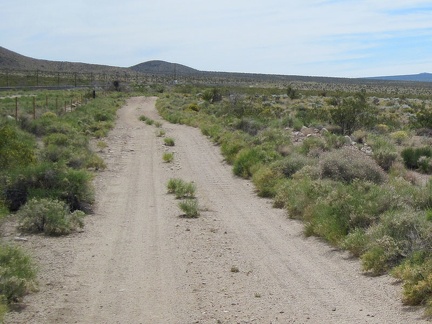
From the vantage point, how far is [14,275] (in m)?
9.78

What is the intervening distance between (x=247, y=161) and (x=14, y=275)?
15.4 m

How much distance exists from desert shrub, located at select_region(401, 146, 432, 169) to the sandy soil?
9.84 metres

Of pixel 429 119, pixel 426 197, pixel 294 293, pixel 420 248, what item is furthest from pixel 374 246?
pixel 429 119

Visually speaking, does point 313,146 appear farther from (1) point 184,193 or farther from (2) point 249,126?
A: (2) point 249,126

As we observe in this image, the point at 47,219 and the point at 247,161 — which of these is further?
the point at 247,161

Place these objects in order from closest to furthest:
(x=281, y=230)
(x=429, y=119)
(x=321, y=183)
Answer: (x=281, y=230)
(x=321, y=183)
(x=429, y=119)

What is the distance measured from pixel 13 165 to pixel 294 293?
1048 centimetres

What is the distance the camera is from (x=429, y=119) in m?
37.0

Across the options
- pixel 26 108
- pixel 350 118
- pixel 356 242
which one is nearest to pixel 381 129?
pixel 350 118

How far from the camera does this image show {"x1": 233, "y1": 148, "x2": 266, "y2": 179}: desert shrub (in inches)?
949

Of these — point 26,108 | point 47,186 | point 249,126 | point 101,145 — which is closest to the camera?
point 47,186

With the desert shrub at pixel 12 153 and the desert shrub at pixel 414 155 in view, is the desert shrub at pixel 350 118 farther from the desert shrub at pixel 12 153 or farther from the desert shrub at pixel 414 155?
the desert shrub at pixel 12 153

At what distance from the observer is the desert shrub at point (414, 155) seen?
26.6 meters

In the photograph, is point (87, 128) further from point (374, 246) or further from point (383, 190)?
point (374, 246)
